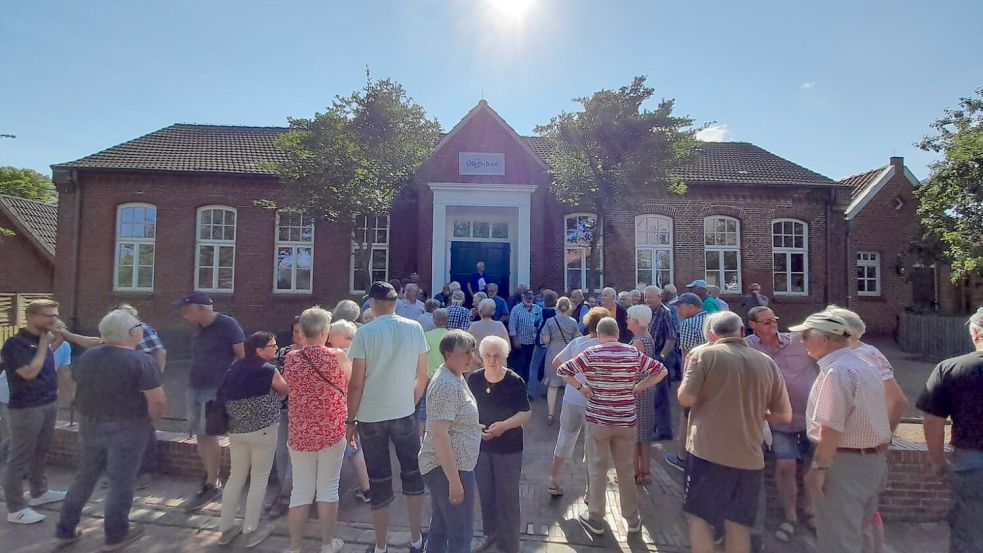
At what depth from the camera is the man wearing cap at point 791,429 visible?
370 cm

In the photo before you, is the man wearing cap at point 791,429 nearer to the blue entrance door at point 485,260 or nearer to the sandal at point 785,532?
the sandal at point 785,532

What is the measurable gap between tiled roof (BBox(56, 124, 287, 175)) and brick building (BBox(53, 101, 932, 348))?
8cm

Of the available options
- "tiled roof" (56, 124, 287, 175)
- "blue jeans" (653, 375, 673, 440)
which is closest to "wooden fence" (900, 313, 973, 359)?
"blue jeans" (653, 375, 673, 440)

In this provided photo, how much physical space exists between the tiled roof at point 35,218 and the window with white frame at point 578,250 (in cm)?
1788

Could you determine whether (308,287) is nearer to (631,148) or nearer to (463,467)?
(631,148)

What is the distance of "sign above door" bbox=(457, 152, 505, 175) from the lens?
12703mm

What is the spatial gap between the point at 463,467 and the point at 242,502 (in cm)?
262

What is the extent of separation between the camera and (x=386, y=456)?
3338mm

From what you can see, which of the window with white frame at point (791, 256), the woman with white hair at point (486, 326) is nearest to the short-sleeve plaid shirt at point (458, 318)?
the woman with white hair at point (486, 326)

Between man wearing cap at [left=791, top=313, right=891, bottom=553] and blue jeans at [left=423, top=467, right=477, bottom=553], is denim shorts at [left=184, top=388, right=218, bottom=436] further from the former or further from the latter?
man wearing cap at [left=791, top=313, right=891, bottom=553]

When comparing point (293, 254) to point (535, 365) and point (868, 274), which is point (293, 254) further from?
point (868, 274)

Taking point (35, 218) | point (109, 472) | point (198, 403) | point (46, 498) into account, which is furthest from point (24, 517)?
point (35, 218)

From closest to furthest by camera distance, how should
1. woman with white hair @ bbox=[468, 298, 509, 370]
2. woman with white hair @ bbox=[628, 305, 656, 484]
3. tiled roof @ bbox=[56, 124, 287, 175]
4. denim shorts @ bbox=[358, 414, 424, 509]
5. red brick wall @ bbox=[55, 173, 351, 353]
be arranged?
denim shorts @ bbox=[358, 414, 424, 509] → woman with white hair @ bbox=[628, 305, 656, 484] → woman with white hair @ bbox=[468, 298, 509, 370] → red brick wall @ bbox=[55, 173, 351, 353] → tiled roof @ bbox=[56, 124, 287, 175]

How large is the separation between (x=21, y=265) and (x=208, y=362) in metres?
20.2
